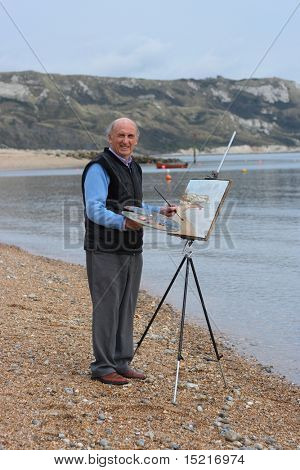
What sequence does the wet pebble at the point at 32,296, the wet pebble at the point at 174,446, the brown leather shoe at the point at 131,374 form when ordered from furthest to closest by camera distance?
the wet pebble at the point at 32,296
the brown leather shoe at the point at 131,374
the wet pebble at the point at 174,446

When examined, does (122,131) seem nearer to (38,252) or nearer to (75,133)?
(38,252)

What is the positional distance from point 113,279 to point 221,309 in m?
5.69

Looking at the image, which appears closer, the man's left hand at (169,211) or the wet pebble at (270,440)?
the wet pebble at (270,440)

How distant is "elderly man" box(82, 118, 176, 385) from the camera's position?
6.30 meters

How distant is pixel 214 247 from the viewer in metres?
19.7

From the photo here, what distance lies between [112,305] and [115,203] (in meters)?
0.99

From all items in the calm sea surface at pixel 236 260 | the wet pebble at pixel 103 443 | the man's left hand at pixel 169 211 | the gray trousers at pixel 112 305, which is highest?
the man's left hand at pixel 169 211

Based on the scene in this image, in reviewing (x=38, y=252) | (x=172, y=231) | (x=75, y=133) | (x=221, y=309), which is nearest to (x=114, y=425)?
(x=172, y=231)

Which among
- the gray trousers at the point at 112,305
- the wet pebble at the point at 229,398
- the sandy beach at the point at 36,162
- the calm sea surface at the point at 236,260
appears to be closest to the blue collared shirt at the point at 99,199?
the gray trousers at the point at 112,305

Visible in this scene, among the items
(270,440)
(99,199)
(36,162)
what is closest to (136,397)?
(270,440)

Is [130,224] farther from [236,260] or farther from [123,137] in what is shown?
[236,260]

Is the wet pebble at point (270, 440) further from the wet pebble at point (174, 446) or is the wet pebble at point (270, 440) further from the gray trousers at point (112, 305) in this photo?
the gray trousers at point (112, 305)

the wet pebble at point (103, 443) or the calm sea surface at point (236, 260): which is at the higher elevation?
the wet pebble at point (103, 443)

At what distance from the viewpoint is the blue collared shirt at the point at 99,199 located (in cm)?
620
